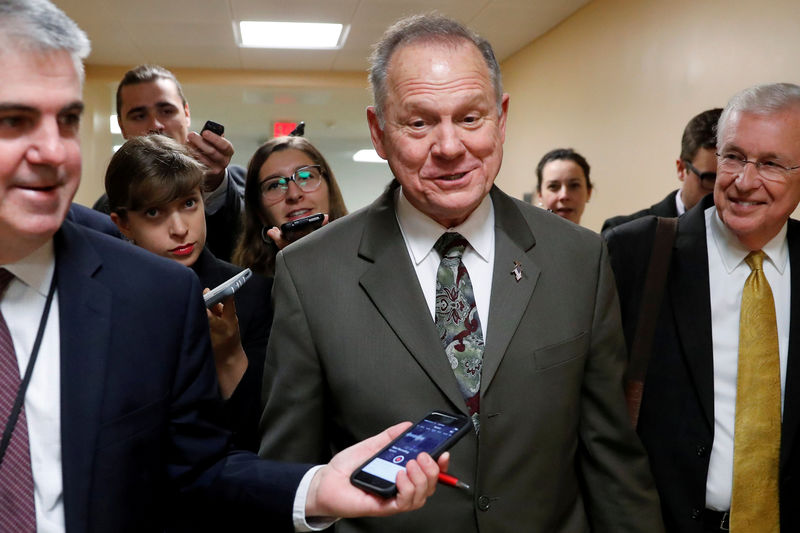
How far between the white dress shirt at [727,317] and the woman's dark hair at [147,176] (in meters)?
1.60

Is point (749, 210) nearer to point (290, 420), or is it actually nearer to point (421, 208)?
point (421, 208)

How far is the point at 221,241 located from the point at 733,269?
6.60 feet

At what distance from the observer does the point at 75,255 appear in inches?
44.1

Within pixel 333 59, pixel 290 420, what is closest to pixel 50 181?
pixel 290 420

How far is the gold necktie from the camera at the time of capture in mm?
1806

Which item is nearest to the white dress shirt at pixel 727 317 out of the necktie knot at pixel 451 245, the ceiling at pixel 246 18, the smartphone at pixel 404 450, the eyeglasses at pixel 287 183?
the necktie knot at pixel 451 245

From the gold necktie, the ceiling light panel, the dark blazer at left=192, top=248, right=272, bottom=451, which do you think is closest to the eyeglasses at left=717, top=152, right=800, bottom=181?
the gold necktie

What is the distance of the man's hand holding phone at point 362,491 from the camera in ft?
3.57

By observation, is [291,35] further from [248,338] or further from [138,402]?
[138,402]

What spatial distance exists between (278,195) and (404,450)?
1.46 metres

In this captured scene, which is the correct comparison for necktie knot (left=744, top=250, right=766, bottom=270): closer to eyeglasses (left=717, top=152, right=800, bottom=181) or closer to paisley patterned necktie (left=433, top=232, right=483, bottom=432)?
eyeglasses (left=717, top=152, right=800, bottom=181)

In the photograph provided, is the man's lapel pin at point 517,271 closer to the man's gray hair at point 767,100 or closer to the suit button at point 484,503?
the suit button at point 484,503

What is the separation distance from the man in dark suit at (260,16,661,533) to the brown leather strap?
0.32m

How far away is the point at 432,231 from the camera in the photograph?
1594mm
